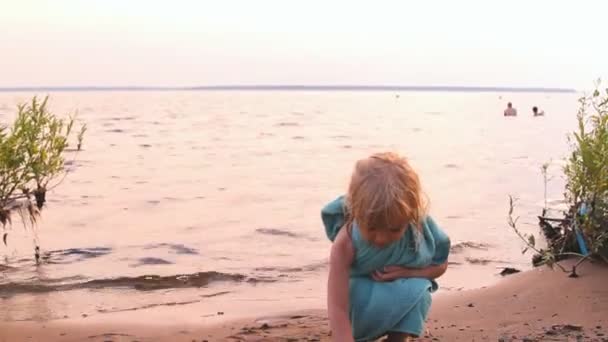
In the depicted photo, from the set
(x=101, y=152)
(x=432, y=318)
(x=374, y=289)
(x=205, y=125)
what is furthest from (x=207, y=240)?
(x=205, y=125)

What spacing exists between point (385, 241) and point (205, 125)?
4104 centimetres

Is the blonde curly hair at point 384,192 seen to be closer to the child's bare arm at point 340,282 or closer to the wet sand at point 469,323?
the child's bare arm at point 340,282

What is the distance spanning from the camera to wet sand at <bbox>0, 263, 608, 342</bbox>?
18.7 ft

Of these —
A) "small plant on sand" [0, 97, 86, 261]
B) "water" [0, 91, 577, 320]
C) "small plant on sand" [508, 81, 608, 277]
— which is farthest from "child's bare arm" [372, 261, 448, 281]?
"small plant on sand" [0, 97, 86, 261]

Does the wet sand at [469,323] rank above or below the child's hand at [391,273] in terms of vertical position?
below

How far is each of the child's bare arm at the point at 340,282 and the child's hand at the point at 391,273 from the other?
168 mm

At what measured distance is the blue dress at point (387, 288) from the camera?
3.52 metres

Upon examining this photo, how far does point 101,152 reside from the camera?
2583cm

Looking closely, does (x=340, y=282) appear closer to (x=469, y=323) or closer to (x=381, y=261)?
(x=381, y=261)

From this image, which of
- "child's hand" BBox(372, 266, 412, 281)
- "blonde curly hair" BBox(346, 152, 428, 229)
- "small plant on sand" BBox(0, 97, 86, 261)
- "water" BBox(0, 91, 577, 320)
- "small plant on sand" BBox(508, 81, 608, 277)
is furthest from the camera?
"water" BBox(0, 91, 577, 320)

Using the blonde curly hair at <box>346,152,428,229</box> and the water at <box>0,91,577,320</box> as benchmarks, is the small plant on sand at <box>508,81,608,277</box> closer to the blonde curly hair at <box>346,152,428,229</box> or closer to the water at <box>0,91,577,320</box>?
the water at <box>0,91,577,320</box>

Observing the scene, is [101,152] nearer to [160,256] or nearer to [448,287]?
[160,256]

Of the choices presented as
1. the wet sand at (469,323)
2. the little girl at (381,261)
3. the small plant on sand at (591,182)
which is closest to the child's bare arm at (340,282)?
the little girl at (381,261)

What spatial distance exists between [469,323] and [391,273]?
9.55 ft
